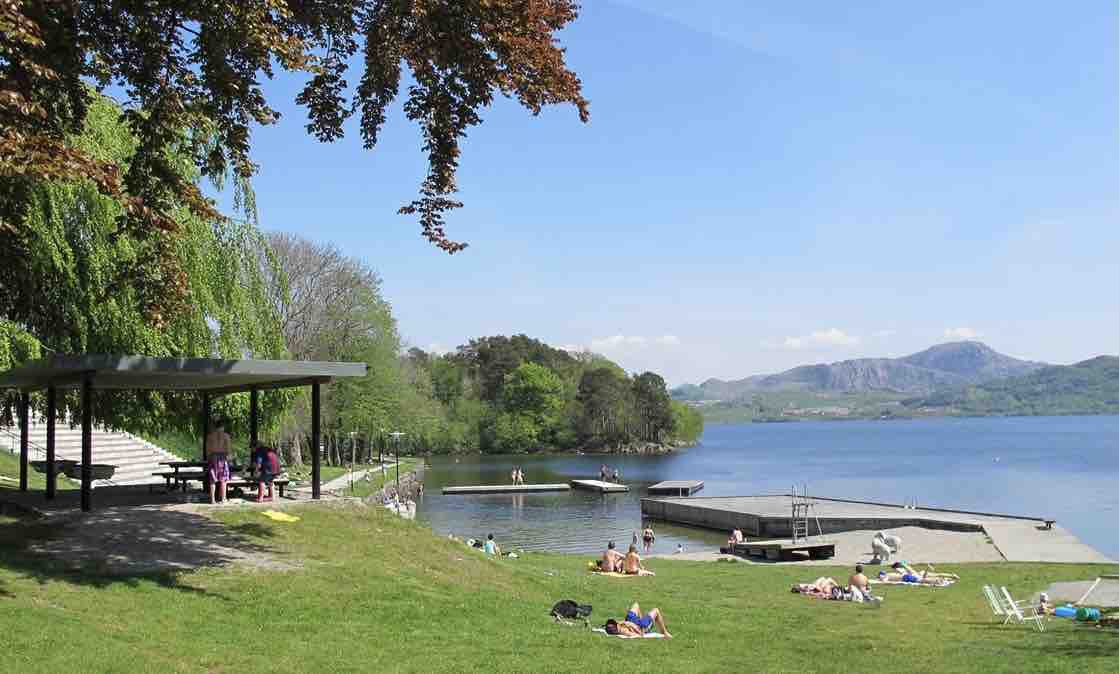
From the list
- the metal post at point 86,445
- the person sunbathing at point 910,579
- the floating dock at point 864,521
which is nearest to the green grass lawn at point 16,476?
the metal post at point 86,445

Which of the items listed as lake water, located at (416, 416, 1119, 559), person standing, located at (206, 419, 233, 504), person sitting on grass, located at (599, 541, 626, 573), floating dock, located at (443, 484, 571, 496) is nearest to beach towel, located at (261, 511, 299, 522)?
person standing, located at (206, 419, 233, 504)

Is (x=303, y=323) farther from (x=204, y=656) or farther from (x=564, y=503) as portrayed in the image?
(x=204, y=656)

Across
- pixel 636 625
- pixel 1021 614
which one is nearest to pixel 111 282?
pixel 636 625

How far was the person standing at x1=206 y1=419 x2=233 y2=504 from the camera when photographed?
1546cm

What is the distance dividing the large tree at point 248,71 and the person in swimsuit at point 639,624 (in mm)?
5132

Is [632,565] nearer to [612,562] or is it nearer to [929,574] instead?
[612,562]

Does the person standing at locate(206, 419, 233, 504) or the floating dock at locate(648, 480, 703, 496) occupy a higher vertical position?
the person standing at locate(206, 419, 233, 504)

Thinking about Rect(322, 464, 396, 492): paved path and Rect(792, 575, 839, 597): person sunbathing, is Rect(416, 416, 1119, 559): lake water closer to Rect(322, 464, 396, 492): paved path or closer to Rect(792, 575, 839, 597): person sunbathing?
Rect(322, 464, 396, 492): paved path

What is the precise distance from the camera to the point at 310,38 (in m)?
11.0

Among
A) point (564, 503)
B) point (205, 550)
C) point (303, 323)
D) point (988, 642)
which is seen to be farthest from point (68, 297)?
point (564, 503)

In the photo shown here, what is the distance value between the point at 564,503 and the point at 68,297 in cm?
3842

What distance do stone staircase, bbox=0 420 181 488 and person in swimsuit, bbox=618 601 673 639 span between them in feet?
80.2

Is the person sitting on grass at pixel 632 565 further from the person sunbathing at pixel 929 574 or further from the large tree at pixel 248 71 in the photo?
the large tree at pixel 248 71

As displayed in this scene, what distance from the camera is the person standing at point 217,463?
15461 millimetres
